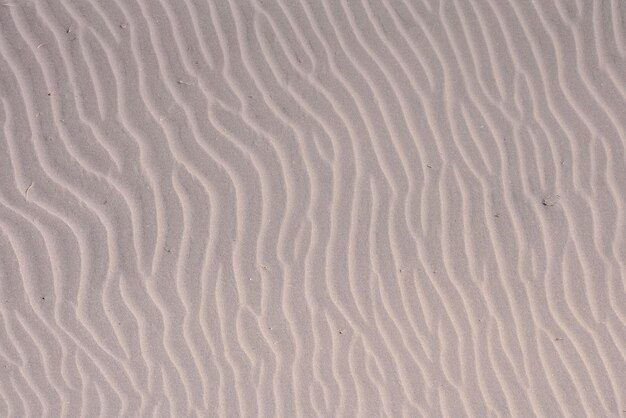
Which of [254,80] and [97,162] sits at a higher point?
[254,80]

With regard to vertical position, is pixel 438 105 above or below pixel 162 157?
above

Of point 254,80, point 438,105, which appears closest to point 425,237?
point 438,105

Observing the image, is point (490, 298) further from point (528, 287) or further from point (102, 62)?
point (102, 62)

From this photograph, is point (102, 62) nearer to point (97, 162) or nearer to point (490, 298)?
point (97, 162)

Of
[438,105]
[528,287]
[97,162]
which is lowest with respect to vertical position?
[528,287]

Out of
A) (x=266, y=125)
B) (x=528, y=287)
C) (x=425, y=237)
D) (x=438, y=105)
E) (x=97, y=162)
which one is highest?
(x=438, y=105)

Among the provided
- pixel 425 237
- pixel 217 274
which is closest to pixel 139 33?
pixel 217 274
